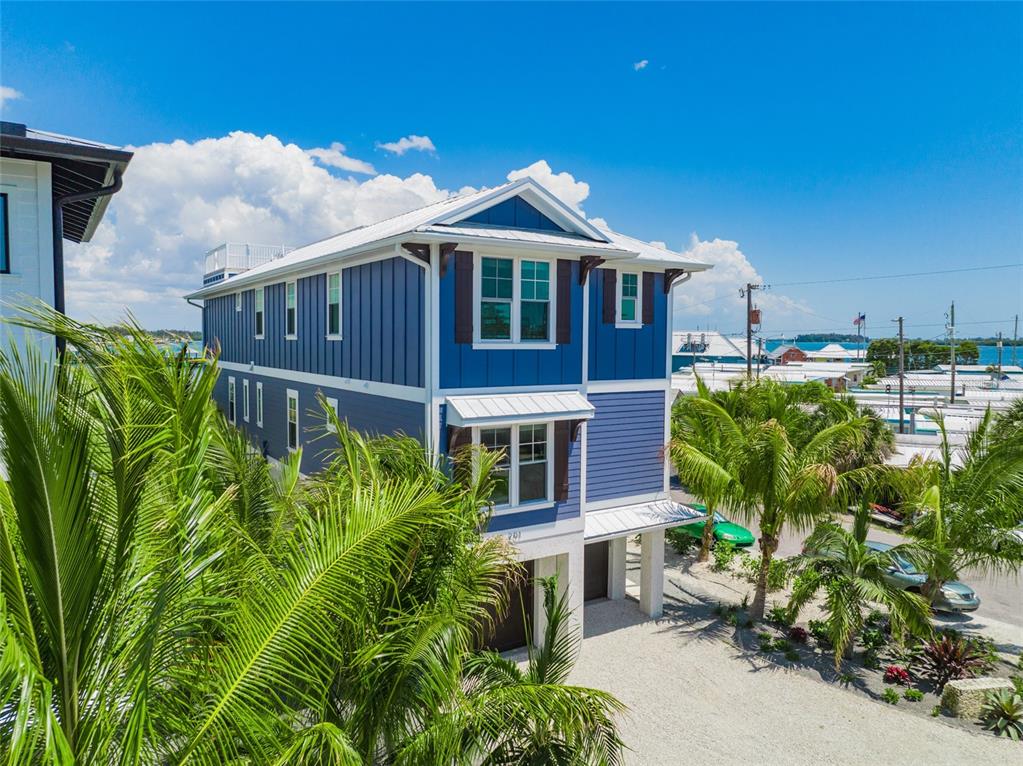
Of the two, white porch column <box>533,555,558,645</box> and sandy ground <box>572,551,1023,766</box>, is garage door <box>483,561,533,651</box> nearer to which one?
white porch column <box>533,555,558,645</box>

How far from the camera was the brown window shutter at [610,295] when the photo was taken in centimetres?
1376

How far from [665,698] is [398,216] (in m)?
13.3

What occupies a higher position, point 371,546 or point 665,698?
point 371,546

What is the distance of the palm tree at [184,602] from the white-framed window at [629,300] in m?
8.63

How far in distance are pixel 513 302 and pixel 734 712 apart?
27.4 feet

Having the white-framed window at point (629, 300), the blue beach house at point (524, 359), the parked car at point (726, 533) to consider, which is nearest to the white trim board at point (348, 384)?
the blue beach house at point (524, 359)

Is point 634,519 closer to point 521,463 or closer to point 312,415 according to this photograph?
point 521,463

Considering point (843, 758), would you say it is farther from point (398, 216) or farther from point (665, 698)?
point (398, 216)

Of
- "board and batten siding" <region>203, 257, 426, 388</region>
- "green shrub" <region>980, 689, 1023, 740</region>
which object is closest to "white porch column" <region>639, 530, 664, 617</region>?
"green shrub" <region>980, 689, 1023, 740</region>

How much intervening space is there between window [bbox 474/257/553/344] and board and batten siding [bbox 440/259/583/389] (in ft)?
0.73

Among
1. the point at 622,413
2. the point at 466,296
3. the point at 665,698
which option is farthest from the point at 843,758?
the point at 466,296

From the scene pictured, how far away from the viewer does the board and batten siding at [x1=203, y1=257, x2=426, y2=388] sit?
36.9 ft

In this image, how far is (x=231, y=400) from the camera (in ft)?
74.5

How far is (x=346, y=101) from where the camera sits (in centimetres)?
1847
